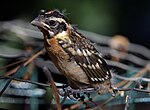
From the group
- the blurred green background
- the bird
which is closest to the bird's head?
the bird

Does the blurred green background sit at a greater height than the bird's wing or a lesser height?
greater

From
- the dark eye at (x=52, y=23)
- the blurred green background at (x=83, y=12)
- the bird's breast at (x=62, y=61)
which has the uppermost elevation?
the blurred green background at (x=83, y=12)

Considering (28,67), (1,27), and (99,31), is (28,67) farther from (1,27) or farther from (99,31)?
(99,31)

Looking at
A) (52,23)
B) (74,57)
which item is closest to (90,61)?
(74,57)

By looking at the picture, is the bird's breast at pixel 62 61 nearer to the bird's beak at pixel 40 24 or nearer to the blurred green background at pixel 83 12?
the bird's beak at pixel 40 24

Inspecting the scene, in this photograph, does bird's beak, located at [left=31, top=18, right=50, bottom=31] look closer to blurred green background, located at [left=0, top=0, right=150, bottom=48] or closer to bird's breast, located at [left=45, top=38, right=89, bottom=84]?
bird's breast, located at [left=45, top=38, right=89, bottom=84]

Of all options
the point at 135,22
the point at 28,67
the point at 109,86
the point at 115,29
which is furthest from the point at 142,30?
the point at 109,86

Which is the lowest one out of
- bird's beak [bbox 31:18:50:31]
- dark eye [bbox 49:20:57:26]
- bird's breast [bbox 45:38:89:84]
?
bird's breast [bbox 45:38:89:84]

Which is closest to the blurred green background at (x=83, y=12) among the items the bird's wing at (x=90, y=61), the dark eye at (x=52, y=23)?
the bird's wing at (x=90, y=61)
